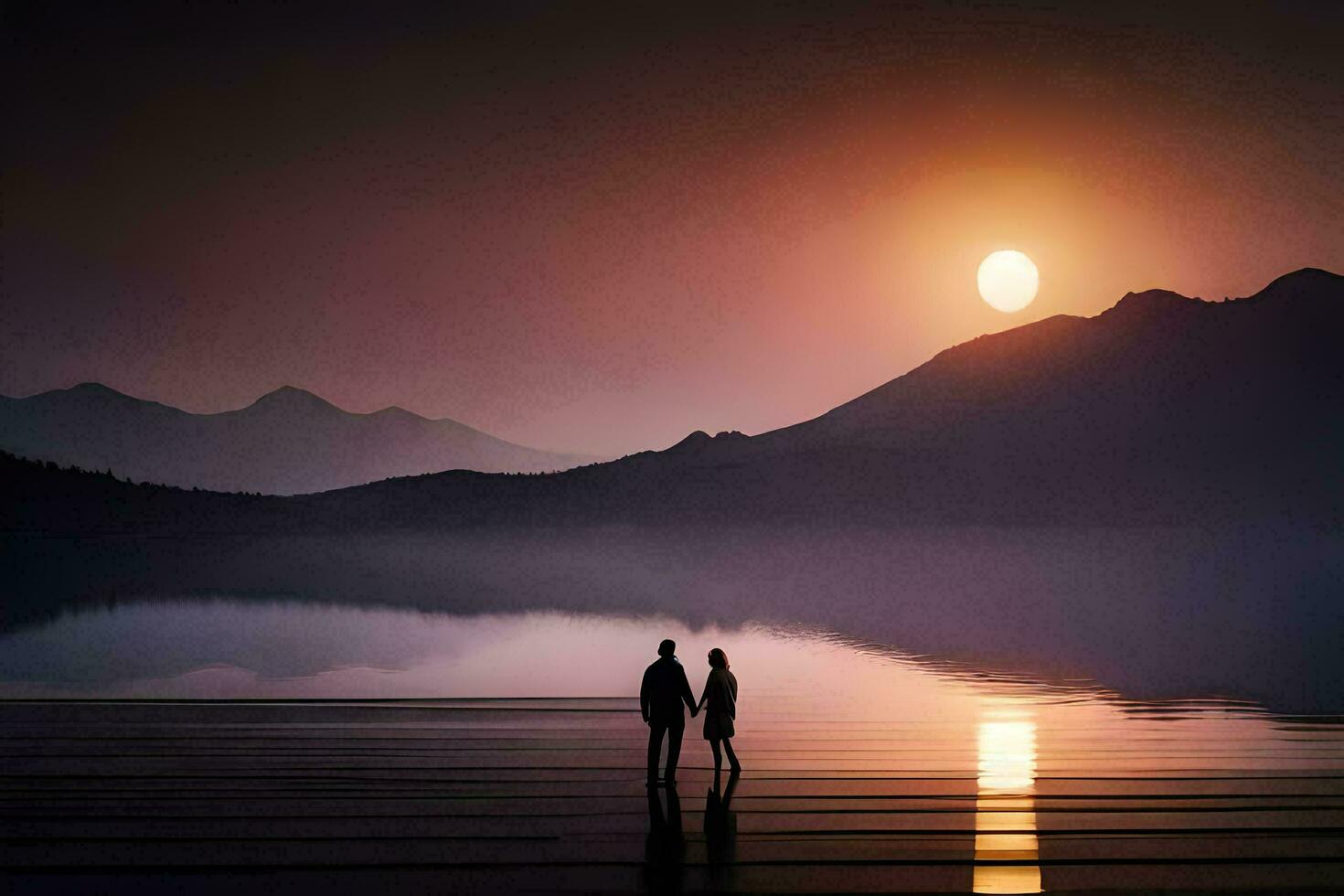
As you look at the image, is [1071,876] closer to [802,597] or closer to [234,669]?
[234,669]

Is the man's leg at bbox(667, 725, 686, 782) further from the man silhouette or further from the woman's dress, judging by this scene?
the woman's dress

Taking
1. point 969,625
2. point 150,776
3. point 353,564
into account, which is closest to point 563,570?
point 353,564

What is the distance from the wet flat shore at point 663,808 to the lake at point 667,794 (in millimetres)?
44

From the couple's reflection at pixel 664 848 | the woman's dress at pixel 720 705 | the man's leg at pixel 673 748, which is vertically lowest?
the couple's reflection at pixel 664 848

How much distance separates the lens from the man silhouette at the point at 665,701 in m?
12.0

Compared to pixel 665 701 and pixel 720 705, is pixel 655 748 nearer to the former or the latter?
pixel 665 701

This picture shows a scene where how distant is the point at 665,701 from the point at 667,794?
952 millimetres

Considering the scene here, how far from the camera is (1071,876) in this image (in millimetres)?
8914

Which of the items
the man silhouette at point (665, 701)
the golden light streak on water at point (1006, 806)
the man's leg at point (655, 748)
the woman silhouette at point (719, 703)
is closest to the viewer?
the golden light streak on water at point (1006, 806)

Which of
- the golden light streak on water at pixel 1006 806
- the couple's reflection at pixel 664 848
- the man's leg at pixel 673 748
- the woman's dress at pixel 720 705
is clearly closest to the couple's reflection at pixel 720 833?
the couple's reflection at pixel 664 848

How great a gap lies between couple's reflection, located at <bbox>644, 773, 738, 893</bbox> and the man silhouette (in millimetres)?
321

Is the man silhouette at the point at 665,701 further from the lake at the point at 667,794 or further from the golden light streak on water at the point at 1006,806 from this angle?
the golden light streak on water at the point at 1006,806

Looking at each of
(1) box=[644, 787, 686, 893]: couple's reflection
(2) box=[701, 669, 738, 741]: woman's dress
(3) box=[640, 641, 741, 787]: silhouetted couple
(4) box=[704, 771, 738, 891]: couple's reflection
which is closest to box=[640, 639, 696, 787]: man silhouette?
(3) box=[640, 641, 741, 787]: silhouetted couple

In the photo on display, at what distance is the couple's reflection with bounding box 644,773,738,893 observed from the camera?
889cm
